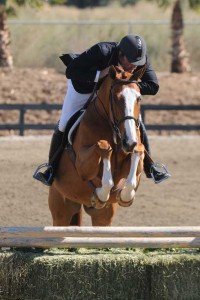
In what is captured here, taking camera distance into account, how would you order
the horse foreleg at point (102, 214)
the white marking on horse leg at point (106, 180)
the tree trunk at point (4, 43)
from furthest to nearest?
1. the tree trunk at point (4, 43)
2. the horse foreleg at point (102, 214)
3. the white marking on horse leg at point (106, 180)

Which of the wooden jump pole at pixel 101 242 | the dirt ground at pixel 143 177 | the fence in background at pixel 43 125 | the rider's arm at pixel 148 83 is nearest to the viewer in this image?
the wooden jump pole at pixel 101 242

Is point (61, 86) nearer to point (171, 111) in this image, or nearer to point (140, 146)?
point (171, 111)

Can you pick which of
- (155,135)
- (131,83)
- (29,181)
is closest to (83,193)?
(131,83)

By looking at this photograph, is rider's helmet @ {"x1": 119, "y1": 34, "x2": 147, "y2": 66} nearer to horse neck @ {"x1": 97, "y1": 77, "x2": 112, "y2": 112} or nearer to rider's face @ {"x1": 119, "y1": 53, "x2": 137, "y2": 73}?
rider's face @ {"x1": 119, "y1": 53, "x2": 137, "y2": 73}

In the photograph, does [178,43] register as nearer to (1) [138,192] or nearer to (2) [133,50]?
(1) [138,192]

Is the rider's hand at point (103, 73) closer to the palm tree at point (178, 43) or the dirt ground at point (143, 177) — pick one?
the dirt ground at point (143, 177)

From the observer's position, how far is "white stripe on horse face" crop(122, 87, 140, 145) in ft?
24.0

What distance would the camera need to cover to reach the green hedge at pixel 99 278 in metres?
7.36

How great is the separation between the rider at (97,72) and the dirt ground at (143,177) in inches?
113

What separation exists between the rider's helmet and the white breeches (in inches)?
42.0

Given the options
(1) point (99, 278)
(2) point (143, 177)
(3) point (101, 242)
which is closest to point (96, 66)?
(3) point (101, 242)

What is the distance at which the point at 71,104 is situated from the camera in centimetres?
888

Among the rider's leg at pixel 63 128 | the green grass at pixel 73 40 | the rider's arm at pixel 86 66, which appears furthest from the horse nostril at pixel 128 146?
the green grass at pixel 73 40

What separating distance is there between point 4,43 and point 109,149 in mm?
15514
